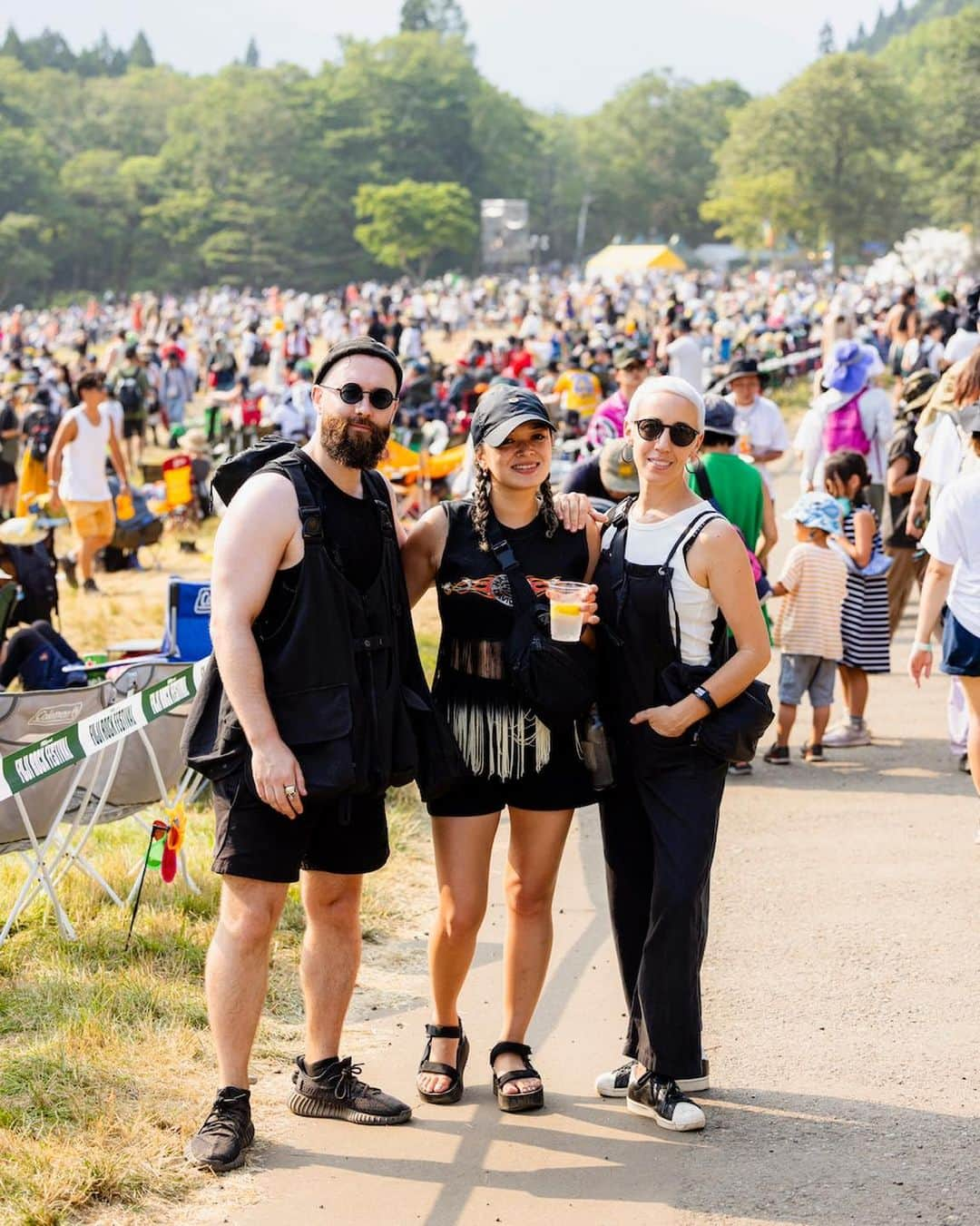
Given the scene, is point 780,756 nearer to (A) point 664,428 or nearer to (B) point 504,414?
(A) point 664,428

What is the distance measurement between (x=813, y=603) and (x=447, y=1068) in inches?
147

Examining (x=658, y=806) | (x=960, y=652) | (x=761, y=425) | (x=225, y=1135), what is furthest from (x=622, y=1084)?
(x=761, y=425)

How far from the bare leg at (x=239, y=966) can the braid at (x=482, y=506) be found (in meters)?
0.94

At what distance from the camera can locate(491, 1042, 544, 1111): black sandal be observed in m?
3.96

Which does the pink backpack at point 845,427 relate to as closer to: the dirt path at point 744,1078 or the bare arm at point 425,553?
the dirt path at point 744,1078

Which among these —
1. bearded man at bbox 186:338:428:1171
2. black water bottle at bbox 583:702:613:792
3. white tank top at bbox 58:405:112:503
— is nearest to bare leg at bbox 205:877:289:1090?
bearded man at bbox 186:338:428:1171

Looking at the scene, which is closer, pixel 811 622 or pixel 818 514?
pixel 811 622

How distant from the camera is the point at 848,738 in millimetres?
7703

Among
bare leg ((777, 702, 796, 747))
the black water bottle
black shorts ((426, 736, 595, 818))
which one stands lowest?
bare leg ((777, 702, 796, 747))

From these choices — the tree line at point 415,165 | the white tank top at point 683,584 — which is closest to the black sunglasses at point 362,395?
the white tank top at point 683,584

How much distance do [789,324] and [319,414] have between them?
114ft

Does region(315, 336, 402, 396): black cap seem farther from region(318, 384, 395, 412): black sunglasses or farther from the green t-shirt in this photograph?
the green t-shirt

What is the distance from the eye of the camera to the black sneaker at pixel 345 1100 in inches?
154

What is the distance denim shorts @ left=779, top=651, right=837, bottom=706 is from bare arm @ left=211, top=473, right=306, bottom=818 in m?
4.17
